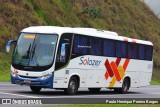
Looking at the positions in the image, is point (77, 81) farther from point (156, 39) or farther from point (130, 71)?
point (156, 39)

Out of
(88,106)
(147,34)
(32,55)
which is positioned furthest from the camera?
(147,34)

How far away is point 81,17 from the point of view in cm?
6272

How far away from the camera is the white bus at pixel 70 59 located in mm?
24000

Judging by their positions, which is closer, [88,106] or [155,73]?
[88,106]

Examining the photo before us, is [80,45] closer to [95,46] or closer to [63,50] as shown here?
[95,46]

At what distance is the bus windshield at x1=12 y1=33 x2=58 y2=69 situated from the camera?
2406 centimetres

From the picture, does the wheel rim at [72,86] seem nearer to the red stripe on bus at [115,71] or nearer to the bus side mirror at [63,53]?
the bus side mirror at [63,53]

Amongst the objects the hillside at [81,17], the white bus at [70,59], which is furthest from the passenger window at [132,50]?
the hillside at [81,17]

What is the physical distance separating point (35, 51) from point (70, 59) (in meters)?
1.87

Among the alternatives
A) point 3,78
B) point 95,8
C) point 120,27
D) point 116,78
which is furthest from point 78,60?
point 120,27

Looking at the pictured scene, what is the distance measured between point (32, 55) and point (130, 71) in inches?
350

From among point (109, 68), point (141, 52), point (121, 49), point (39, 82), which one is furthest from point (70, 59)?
point (141, 52)

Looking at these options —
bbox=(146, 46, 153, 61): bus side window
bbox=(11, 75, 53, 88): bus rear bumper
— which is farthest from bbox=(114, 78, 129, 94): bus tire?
bbox=(11, 75, 53, 88): bus rear bumper

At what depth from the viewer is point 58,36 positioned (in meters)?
24.5
